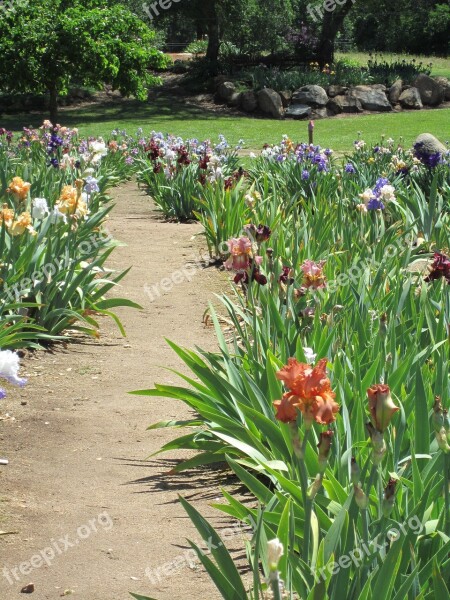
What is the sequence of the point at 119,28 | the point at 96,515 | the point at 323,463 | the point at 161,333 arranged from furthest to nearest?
the point at 119,28 < the point at 161,333 < the point at 96,515 < the point at 323,463

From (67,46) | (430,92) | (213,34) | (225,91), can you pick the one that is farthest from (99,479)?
(213,34)

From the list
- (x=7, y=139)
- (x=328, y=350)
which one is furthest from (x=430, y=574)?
(x=7, y=139)

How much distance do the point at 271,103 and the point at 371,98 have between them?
9.39ft

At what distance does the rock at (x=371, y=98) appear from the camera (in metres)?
23.1

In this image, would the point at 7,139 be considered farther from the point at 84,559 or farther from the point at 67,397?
the point at 84,559

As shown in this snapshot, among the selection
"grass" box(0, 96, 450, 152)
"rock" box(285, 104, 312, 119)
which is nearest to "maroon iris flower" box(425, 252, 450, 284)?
"grass" box(0, 96, 450, 152)

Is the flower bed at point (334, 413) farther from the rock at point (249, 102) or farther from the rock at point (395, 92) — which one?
the rock at point (395, 92)

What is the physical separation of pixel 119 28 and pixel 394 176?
354 inches

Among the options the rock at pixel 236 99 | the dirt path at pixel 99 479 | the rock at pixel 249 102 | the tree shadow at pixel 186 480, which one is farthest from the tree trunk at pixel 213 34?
the tree shadow at pixel 186 480

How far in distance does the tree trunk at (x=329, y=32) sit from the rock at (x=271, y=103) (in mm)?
4502

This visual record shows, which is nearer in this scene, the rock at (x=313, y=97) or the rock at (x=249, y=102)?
the rock at (x=313, y=97)

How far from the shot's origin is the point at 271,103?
74.5 feet

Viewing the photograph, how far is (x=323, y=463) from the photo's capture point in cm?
165

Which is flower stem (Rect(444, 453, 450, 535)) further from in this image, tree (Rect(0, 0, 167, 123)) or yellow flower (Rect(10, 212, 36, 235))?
tree (Rect(0, 0, 167, 123))
